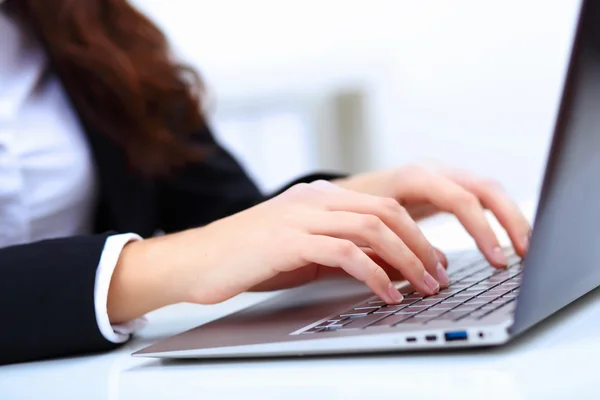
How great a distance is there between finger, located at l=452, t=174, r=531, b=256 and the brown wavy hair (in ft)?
1.68

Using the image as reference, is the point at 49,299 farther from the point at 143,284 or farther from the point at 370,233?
the point at 370,233

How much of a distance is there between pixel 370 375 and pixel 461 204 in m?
0.29

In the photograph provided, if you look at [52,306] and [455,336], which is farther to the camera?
[52,306]

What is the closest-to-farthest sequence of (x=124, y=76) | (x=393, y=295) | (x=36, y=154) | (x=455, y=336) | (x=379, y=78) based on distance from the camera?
(x=455, y=336), (x=393, y=295), (x=36, y=154), (x=124, y=76), (x=379, y=78)

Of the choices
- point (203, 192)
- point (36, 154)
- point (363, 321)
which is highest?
point (363, 321)

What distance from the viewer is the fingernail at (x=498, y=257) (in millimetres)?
575

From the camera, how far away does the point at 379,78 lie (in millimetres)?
1943

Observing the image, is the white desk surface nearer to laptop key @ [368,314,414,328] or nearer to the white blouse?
laptop key @ [368,314,414,328]

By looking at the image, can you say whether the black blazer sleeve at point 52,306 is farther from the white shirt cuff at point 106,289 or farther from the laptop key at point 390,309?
the laptop key at point 390,309

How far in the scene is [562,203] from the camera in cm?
34

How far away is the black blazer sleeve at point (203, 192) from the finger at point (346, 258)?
24.1 inches

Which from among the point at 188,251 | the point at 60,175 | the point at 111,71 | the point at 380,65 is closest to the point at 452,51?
the point at 380,65

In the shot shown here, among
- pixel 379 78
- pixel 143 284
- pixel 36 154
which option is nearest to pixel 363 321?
pixel 143 284

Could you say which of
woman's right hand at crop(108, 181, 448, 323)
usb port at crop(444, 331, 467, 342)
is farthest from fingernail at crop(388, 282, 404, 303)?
usb port at crop(444, 331, 467, 342)
